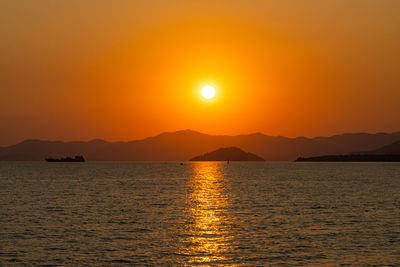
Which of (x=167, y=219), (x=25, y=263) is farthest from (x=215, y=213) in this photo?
(x=25, y=263)

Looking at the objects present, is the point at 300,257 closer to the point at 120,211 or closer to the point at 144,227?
the point at 144,227

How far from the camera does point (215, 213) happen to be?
232 feet

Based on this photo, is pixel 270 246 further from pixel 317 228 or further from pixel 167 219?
pixel 167 219

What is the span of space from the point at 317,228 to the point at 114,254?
24.4m

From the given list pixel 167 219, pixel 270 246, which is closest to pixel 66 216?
pixel 167 219

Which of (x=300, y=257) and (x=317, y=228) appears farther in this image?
(x=317, y=228)

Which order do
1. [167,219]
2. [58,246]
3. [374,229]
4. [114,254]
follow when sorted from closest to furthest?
1. [114,254]
2. [58,246]
3. [374,229]
4. [167,219]

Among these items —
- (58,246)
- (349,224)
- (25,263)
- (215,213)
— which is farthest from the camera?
(215,213)

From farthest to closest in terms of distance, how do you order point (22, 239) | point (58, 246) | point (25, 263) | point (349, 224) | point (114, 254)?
point (349, 224) < point (22, 239) < point (58, 246) < point (114, 254) < point (25, 263)

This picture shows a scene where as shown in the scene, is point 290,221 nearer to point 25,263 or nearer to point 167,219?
point 167,219

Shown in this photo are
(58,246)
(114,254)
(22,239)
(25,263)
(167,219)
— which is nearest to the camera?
(25,263)

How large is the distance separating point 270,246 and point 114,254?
1380 centimetres

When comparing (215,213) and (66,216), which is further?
(215,213)

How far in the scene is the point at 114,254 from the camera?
40.2 metres
